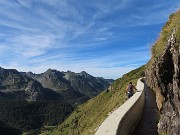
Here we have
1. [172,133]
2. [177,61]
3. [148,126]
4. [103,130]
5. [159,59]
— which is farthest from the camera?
[148,126]

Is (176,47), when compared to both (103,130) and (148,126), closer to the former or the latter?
(103,130)

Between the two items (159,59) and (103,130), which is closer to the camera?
(103,130)

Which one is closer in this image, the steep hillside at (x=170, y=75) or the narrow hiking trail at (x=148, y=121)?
the steep hillside at (x=170, y=75)

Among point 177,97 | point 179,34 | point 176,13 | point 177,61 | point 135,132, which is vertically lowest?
point 135,132

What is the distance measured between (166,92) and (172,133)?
16.0 feet

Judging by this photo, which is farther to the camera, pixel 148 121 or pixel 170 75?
pixel 148 121

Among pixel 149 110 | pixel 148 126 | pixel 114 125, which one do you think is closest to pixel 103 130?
pixel 114 125

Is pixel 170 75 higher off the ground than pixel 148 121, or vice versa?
pixel 170 75

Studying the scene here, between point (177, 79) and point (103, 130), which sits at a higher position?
point (177, 79)

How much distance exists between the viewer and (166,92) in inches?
1043

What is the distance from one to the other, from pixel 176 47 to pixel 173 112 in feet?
15.7

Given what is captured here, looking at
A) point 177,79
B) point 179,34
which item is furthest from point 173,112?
point 179,34

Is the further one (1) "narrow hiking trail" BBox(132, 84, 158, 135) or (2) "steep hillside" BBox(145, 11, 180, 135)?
(1) "narrow hiking trail" BBox(132, 84, 158, 135)

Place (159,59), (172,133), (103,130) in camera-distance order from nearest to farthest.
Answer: (103,130), (172,133), (159,59)
